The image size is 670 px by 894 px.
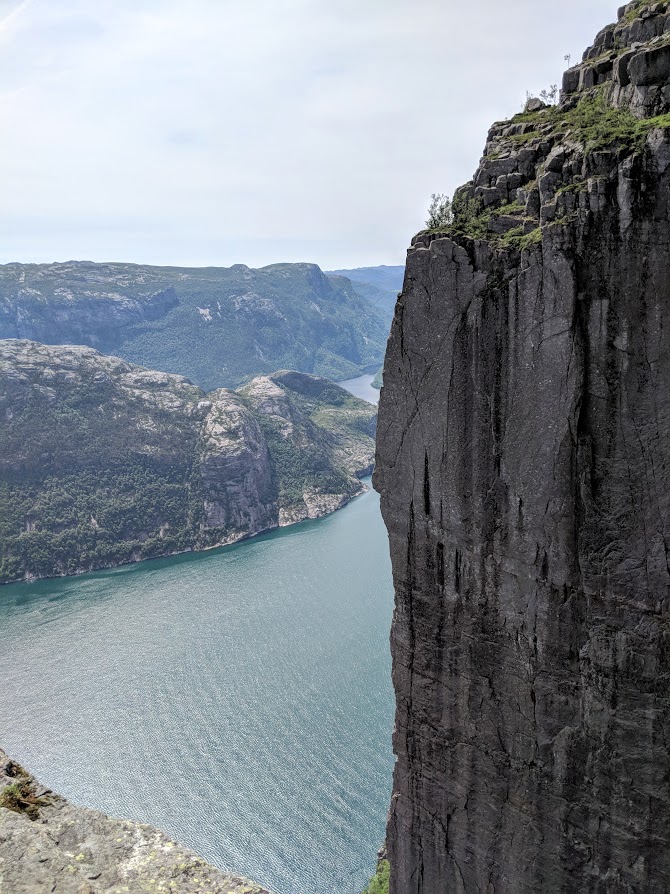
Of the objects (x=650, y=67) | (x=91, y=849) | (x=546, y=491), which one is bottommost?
(x=91, y=849)

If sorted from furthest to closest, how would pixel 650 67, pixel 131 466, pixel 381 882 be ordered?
pixel 131 466 → pixel 381 882 → pixel 650 67

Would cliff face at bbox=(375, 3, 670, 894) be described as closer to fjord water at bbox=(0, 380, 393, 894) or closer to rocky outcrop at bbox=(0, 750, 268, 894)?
rocky outcrop at bbox=(0, 750, 268, 894)

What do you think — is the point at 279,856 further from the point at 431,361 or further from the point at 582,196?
the point at 582,196

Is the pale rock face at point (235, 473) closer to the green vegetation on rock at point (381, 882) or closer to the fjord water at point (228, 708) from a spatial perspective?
the fjord water at point (228, 708)

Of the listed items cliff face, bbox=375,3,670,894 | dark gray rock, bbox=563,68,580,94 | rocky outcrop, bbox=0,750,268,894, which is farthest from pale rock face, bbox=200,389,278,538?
rocky outcrop, bbox=0,750,268,894

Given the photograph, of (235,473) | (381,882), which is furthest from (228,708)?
(235,473)

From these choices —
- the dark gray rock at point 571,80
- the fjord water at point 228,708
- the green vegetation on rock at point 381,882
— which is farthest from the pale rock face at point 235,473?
the dark gray rock at point 571,80

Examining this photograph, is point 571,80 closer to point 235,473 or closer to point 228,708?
point 228,708
